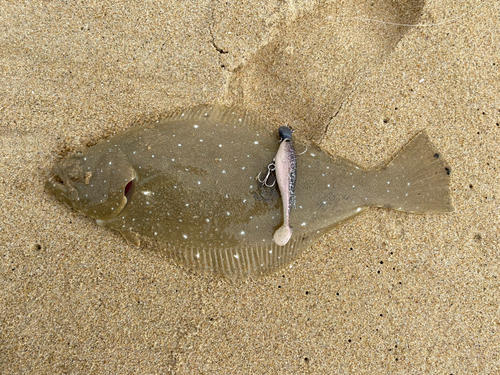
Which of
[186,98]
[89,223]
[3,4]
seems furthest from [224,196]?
[3,4]

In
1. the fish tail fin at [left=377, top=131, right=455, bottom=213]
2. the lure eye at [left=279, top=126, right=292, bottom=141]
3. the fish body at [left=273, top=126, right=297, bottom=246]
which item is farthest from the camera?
the fish tail fin at [left=377, top=131, right=455, bottom=213]

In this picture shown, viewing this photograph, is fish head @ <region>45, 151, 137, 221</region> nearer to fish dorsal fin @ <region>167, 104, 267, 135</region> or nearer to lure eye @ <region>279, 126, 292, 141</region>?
fish dorsal fin @ <region>167, 104, 267, 135</region>

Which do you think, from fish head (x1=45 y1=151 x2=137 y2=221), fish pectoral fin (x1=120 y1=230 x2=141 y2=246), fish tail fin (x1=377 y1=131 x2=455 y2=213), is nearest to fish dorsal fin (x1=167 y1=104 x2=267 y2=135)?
fish head (x1=45 y1=151 x2=137 y2=221)

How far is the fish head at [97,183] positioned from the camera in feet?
6.99

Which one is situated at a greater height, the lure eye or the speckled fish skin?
the lure eye

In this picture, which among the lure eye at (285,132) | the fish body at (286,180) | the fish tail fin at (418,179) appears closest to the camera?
the fish body at (286,180)

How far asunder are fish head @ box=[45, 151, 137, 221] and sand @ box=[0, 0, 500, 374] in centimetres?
19

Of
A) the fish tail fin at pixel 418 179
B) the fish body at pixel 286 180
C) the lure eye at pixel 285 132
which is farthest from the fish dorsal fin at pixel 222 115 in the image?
the fish tail fin at pixel 418 179

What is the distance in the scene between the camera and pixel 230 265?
2.32m

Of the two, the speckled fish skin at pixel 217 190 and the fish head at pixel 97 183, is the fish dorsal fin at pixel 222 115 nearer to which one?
the speckled fish skin at pixel 217 190

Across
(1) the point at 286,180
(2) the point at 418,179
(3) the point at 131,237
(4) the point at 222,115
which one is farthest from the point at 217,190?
(2) the point at 418,179

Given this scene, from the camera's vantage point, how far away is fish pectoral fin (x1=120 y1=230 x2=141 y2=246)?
2.25 meters

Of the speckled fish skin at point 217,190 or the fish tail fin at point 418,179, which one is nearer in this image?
the speckled fish skin at point 217,190

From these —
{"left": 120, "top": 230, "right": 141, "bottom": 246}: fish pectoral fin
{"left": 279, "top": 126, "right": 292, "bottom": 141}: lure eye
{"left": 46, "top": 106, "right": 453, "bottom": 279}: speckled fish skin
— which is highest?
Result: {"left": 279, "top": 126, "right": 292, "bottom": 141}: lure eye
